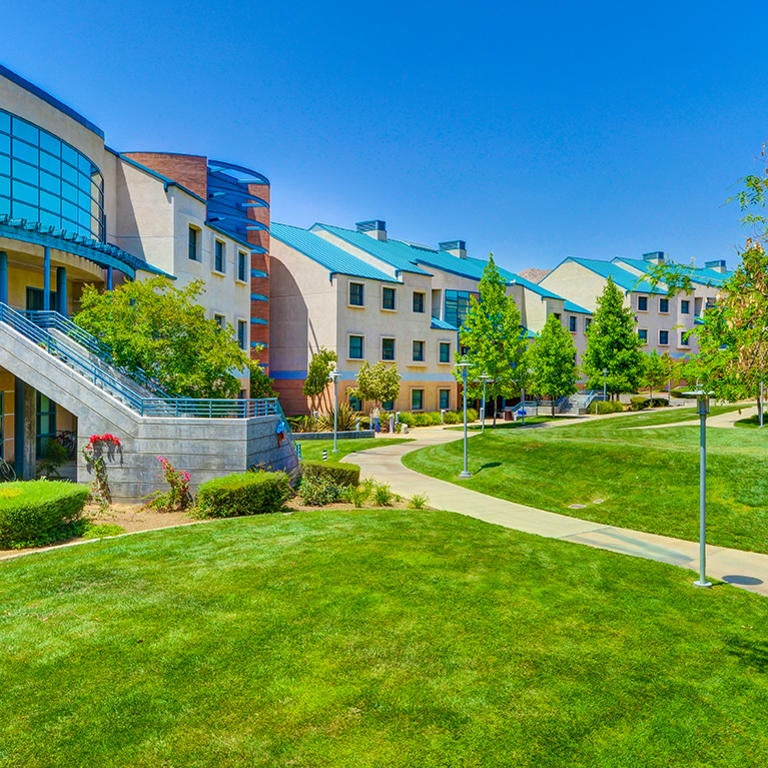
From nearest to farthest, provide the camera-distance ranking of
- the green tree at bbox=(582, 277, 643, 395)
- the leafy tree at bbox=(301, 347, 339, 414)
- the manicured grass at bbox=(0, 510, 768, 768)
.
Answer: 1. the manicured grass at bbox=(0, 510, 768, 768)
2. the leafy tree at bbox=(301, 347, 339, 414)
3. the green tree at bbox=(582, 277, 643, 395)

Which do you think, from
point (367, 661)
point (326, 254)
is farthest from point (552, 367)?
point (367, 661)

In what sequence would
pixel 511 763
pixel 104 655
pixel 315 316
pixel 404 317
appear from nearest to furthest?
1. pixel 511 763
2. pixel 104 655
3. pixel 315 316
4. pixel 404 317

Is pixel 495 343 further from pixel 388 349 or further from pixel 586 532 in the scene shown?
pixel 586 532

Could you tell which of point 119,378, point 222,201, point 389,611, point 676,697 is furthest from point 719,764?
point 222,201

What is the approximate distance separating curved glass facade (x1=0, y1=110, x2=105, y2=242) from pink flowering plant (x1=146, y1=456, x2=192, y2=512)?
10522mm

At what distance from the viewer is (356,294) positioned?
4866 centimetres

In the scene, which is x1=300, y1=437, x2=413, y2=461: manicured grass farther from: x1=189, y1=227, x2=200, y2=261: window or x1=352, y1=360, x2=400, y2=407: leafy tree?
x1=189, y1=227, x2=200, y2=261: window

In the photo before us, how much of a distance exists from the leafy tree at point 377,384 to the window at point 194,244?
15.1 meters

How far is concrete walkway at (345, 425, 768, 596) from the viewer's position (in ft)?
43.1

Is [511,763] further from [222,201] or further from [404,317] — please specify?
[404,317]

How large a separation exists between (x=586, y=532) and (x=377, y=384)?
1111 inches

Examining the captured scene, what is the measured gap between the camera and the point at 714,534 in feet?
52.4

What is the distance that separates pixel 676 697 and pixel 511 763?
254 cm

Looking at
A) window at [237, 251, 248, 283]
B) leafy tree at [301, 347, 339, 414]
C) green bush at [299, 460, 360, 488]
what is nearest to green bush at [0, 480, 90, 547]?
green bush at [299, 460, 360, 488]
